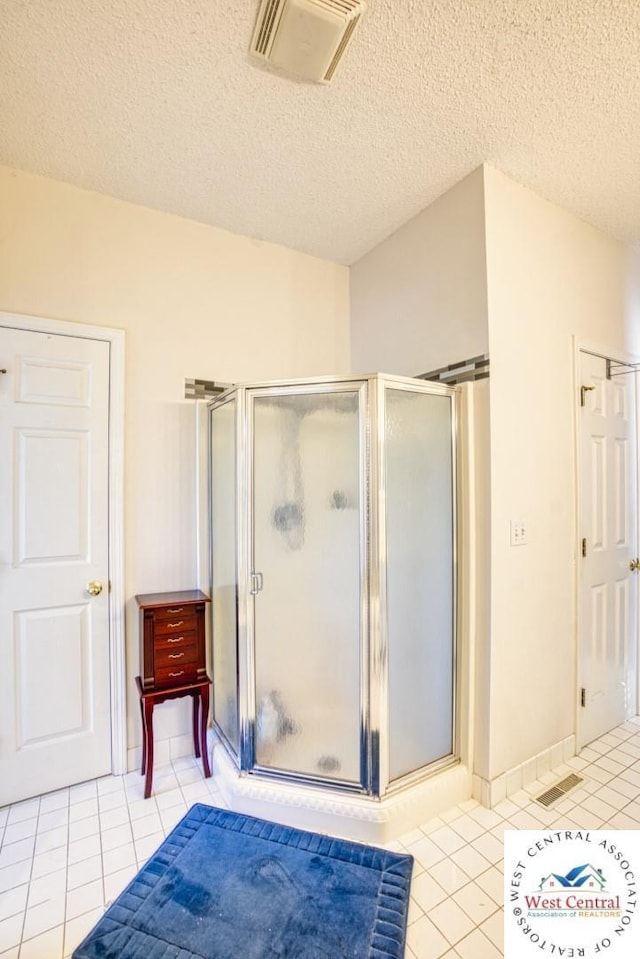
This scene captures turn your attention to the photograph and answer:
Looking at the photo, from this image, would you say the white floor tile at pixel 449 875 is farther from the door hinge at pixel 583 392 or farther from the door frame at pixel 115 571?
the door hinge at pixel 583 392

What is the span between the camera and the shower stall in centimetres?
175

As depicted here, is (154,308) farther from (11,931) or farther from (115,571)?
(11,931)

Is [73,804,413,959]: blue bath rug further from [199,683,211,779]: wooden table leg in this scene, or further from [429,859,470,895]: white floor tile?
[199,683,211,779]: wooden table leg

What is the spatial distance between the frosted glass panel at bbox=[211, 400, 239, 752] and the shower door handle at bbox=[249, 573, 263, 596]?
10 centimetres

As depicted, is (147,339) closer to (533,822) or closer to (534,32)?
(534,32)

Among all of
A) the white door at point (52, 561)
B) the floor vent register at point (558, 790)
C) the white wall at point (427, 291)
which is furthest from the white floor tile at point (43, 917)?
the white wall at point (427, 291)

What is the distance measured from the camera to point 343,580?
5.89ft

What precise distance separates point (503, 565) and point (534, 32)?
71.9 inches

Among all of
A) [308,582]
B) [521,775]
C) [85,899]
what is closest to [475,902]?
[521,775]

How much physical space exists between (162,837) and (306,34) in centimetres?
280

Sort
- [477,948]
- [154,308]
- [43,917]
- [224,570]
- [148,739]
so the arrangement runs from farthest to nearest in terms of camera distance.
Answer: [154,308] < [224,570] < [148,739] < [43,917] < [477,948]

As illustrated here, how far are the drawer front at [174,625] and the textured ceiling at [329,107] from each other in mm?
1998

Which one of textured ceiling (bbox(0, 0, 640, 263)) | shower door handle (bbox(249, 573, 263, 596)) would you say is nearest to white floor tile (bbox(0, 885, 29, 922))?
shower door handle (bbox(249, 573, 263, 596))

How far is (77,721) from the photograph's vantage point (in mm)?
2012
